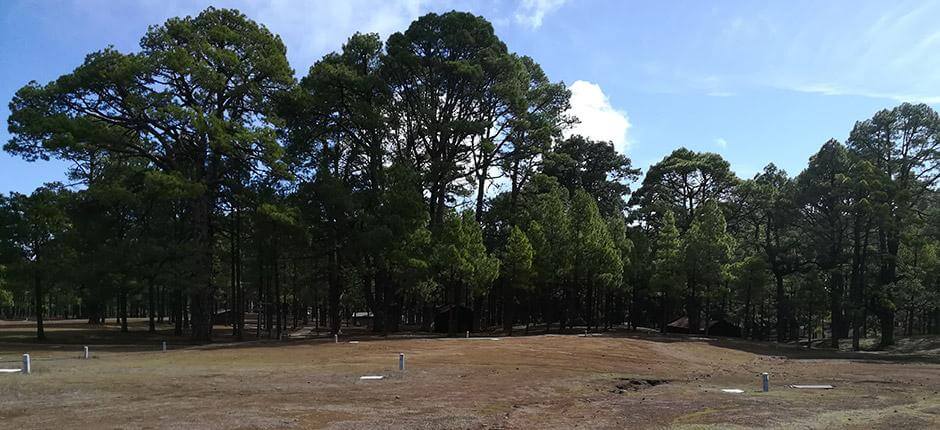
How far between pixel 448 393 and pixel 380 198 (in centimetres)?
3088

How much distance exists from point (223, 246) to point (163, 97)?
2498 cm

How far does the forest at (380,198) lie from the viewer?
39.5 m

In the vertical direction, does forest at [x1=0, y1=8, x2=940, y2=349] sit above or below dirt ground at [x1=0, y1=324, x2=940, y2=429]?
above

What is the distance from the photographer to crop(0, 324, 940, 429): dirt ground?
1297 centimetres

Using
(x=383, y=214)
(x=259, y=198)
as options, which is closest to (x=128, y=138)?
(x=259, y=198)

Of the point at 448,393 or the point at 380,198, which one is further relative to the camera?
the point at 380,198

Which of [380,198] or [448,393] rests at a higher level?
[380,198]

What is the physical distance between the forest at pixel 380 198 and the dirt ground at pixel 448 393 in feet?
47.6

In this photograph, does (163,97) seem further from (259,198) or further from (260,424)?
(260,424)

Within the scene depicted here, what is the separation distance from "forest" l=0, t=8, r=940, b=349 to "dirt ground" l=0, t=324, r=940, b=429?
14505mm

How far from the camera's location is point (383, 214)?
45438 millimetres

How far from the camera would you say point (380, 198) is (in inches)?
1837

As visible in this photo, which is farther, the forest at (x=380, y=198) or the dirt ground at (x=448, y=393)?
the forest at (x=380, y=198)

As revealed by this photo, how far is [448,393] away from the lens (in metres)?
17.0
